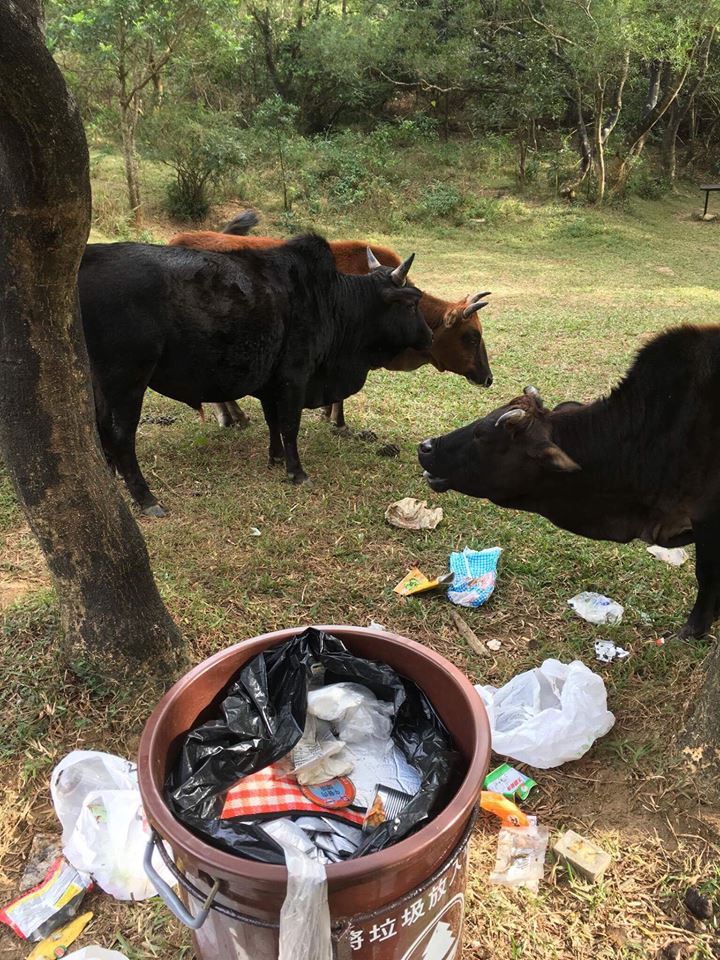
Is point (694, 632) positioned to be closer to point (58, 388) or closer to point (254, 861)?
point (254, 861)

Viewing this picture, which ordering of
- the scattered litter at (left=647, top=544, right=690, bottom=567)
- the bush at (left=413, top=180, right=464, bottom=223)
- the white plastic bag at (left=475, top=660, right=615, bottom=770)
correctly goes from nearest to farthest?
1. the white plastic bag at (left=475, top=660, right=615, bottom=770)
2. the scattered litter at (left=647, top=544, right=690, bottom=567)
3. the bush at (left=413, top=180, right=464, bottom=223)

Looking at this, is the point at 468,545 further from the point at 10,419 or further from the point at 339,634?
the point at 10,419

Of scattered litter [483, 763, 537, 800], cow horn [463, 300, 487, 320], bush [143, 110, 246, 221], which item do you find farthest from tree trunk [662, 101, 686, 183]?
scattered litter [483, 763, 537, 800]

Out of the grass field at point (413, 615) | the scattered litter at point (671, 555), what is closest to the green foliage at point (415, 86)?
the grass field at point (413, 615)

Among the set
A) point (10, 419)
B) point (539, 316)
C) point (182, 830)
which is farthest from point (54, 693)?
point (539, 316)

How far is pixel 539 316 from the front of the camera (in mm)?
10078

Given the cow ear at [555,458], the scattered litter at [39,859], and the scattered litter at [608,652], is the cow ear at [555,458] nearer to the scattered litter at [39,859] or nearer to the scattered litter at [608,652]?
the scattered litter at [608,652]

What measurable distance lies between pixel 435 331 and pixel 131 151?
10171 millimetres

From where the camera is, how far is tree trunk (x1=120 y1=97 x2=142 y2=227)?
44.0 ft

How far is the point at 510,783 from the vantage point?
2.67 meters

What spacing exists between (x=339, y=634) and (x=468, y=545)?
230 centimetres

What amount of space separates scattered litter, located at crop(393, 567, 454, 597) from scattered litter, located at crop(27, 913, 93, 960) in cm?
212

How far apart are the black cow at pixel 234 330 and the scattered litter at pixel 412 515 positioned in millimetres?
946

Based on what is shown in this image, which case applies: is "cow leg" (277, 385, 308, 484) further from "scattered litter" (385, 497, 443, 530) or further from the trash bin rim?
the trash bin rim
